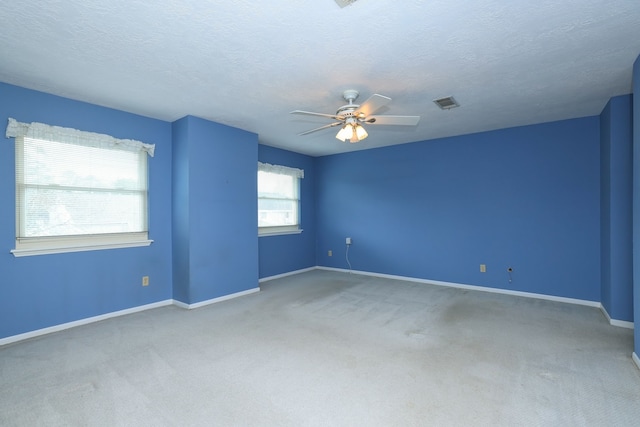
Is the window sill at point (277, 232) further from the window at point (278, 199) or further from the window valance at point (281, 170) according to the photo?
the window valance at point (281, 170)

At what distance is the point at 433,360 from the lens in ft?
8.32

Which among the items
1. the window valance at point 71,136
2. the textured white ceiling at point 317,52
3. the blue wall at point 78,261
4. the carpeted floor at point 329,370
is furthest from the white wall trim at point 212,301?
the textured white ceiling at point 317,52

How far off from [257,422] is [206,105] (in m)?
3.17

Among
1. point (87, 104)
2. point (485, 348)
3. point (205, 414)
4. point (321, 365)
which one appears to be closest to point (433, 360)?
point (485, 348)

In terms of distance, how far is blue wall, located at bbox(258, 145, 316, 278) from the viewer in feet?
18.4

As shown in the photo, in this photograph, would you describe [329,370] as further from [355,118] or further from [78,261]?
[78,261]

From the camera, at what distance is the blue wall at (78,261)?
292cm

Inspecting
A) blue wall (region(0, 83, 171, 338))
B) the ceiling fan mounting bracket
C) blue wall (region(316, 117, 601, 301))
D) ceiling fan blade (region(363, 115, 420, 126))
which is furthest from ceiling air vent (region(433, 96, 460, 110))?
blue wall (region(0, 83, 171, 338))

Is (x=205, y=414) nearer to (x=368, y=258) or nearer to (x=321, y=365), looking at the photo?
(x=321, y=365)

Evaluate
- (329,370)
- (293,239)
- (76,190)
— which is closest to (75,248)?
(76,190)

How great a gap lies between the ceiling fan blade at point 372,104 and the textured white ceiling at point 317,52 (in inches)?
10.8

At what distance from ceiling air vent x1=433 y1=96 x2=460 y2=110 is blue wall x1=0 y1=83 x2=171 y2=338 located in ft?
11.4

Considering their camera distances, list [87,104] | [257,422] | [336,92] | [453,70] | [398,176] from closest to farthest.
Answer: [257,422], [453,70], [336,92], [87,104], [398,176]

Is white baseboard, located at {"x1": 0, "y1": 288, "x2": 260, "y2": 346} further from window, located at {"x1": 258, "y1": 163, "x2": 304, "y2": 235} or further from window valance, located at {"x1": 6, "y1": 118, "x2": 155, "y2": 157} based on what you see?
window valance, located at {"x1": 6, "y1": 118, "x2": 155, "y2": 157}
